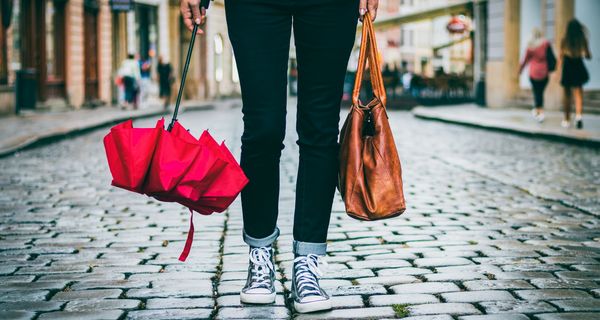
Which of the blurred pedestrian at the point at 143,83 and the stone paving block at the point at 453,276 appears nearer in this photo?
the stone paving block at the point at 453,276

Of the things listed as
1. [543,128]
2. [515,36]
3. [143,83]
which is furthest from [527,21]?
[143,83]

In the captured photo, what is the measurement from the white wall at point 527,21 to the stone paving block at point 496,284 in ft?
69.2

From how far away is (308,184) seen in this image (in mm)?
3338

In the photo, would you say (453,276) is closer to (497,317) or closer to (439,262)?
(439,262)

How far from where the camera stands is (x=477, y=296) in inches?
140

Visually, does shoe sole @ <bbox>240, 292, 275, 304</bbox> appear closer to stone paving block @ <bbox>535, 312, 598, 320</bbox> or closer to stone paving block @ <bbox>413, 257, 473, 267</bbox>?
stone paving block @ <bbox>535, 312, 598, 320</bbox>

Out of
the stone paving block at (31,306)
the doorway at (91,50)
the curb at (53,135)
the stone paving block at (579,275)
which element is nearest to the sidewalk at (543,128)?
the curb at (53,135)

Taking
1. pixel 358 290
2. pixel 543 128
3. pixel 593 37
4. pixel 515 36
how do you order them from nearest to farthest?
pixel 358 290 → pixel 543 128 → pixel 593 37 → pixel 515 36

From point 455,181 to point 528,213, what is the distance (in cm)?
201

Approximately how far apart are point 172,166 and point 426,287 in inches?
48.8

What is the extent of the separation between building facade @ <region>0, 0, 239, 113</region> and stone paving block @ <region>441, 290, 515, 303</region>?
1412cm

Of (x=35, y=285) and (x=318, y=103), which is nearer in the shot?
(x=318, y=103)

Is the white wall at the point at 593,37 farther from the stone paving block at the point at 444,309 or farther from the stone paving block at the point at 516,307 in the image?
the stone paving block at the point at 444,309

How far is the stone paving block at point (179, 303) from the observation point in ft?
11.1
